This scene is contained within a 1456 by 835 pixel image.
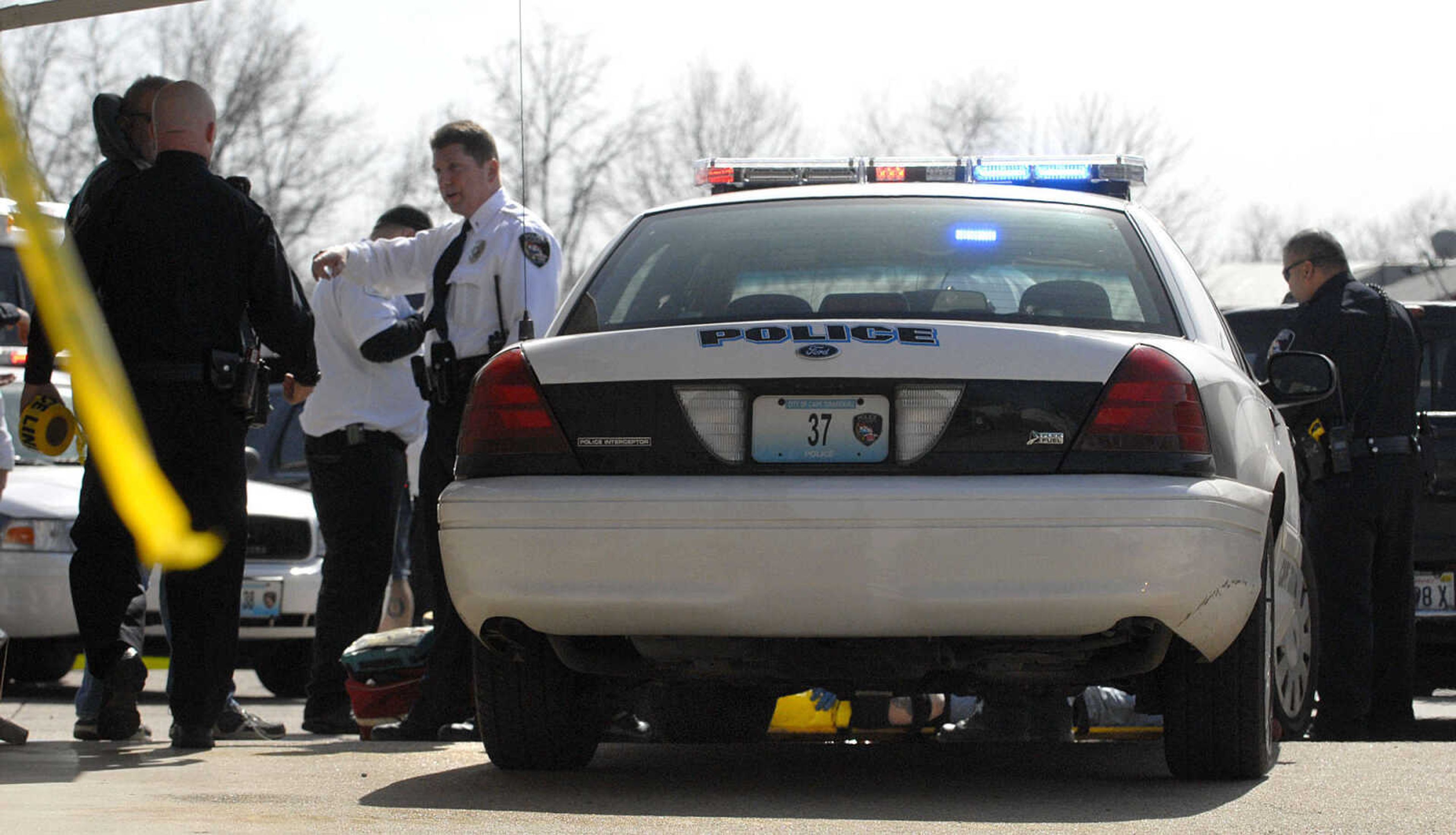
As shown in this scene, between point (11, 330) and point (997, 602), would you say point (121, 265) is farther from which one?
point (11, 330)

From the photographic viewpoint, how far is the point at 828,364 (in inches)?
173

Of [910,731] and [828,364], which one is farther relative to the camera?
[910,731]

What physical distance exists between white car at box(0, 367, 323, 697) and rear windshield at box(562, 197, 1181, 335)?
4.52 metres

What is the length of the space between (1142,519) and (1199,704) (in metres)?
0.66

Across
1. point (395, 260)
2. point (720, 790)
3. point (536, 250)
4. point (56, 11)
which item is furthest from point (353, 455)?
point (56, 11)

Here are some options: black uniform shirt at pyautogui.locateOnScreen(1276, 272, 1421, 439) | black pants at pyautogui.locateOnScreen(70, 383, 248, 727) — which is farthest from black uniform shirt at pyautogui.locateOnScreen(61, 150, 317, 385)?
black uniform shirt at pyautogui.locateOnScreen(1276, 272, 1421, 439)

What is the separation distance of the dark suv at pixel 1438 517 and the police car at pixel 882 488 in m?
3.89

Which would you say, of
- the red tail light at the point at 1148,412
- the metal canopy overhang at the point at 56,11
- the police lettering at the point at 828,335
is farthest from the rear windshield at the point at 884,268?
the metal canopy overhang at the point at 56,11

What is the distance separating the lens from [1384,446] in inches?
318

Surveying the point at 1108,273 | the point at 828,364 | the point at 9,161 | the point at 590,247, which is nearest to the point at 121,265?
the point at 828,364

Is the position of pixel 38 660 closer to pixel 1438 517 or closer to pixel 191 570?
pixel 191 570

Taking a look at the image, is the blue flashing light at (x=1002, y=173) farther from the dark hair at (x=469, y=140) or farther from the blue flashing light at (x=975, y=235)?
the blue flashing light at (x=975, y=235)

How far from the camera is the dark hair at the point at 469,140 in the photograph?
683cm

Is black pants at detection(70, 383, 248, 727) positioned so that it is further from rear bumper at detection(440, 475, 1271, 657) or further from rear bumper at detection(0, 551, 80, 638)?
rear bumper at detection(0, 551, 80, 638)
